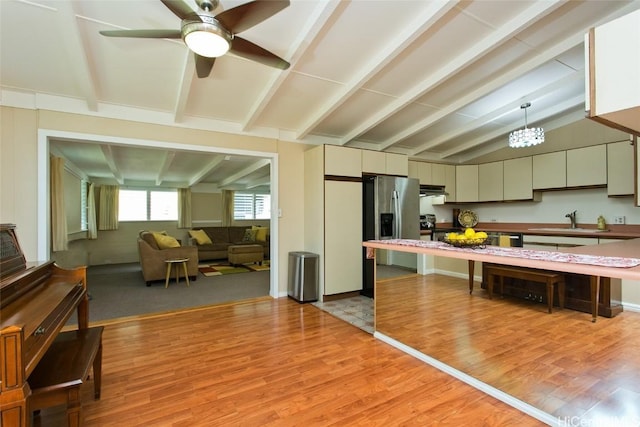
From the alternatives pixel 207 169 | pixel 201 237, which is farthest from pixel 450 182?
pixel 201 237

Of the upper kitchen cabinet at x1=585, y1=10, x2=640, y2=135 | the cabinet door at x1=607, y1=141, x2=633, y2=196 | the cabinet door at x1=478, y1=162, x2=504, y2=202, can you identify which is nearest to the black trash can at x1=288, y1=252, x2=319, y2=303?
the upper kitchen cabinet at x1=585, y1=10, x2=640, y2=135

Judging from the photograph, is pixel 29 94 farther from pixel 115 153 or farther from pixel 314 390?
pixel 314 390

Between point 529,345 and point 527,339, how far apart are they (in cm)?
13

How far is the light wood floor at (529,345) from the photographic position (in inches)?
77.5

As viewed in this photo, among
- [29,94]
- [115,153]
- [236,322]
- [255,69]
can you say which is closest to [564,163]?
[255,69]

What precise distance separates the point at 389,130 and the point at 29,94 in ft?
14.5

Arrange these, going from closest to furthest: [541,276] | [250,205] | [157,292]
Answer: [541,276] < [157,292] < [250,205]

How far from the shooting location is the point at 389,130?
4883mm

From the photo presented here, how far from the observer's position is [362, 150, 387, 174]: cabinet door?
4562 mm

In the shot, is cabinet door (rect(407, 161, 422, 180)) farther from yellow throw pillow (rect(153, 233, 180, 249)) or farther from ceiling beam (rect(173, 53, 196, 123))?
yellow throw pillow (rect(153, 233, 180, 249))

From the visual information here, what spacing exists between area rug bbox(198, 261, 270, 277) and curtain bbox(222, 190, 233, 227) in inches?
82.9

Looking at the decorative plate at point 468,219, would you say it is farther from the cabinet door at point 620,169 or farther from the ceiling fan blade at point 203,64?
the ceiling fan blade at point 203,64

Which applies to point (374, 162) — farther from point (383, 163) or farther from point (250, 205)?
point (250, 205)

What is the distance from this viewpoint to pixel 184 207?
880 cm
